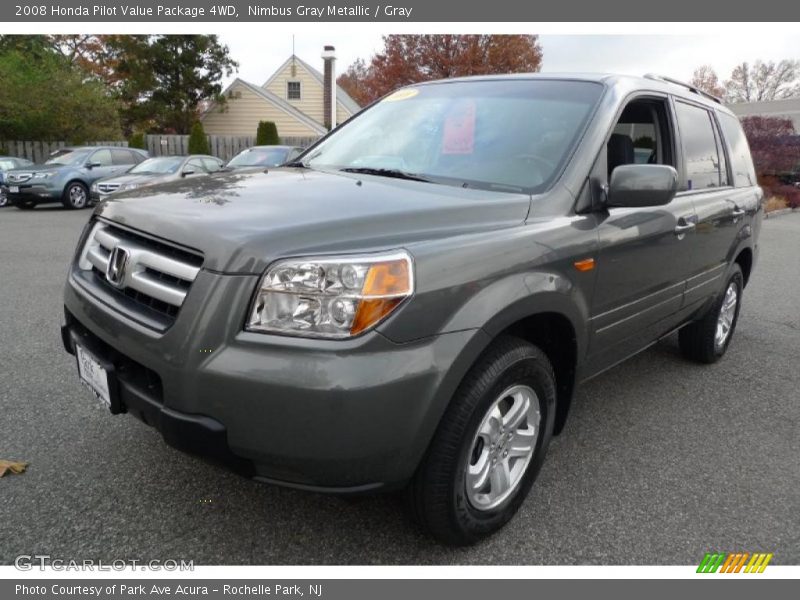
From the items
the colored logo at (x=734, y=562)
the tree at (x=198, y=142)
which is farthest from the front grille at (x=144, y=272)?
the tree at (x=198, y=142)

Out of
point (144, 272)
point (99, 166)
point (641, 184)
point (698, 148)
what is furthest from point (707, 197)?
point (99, 166)

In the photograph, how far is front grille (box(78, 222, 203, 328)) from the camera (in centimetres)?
202

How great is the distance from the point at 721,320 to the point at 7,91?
2556 centimetres

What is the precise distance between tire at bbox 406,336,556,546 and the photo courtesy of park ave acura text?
0.01m

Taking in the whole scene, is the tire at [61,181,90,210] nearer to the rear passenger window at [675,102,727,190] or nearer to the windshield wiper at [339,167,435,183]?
the windshield wiper at [339,167,435,183]

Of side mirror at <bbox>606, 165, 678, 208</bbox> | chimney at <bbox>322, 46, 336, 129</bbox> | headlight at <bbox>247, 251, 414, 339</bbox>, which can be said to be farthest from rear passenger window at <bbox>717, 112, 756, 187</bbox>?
chimney at <bbox>322, 46, 336, 129</bbox>

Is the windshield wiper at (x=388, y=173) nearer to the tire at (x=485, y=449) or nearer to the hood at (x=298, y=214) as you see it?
the hood at (x=298, y=214)

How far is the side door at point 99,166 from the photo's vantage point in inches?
591

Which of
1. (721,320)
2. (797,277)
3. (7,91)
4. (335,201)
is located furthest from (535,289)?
(7,91)

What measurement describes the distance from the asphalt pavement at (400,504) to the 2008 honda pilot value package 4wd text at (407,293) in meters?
0.34

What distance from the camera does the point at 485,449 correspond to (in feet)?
7.71

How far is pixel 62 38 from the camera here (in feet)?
111

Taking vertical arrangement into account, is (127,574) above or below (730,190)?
below

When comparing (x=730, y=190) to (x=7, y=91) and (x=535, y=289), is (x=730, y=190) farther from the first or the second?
(x=7, y=91)
